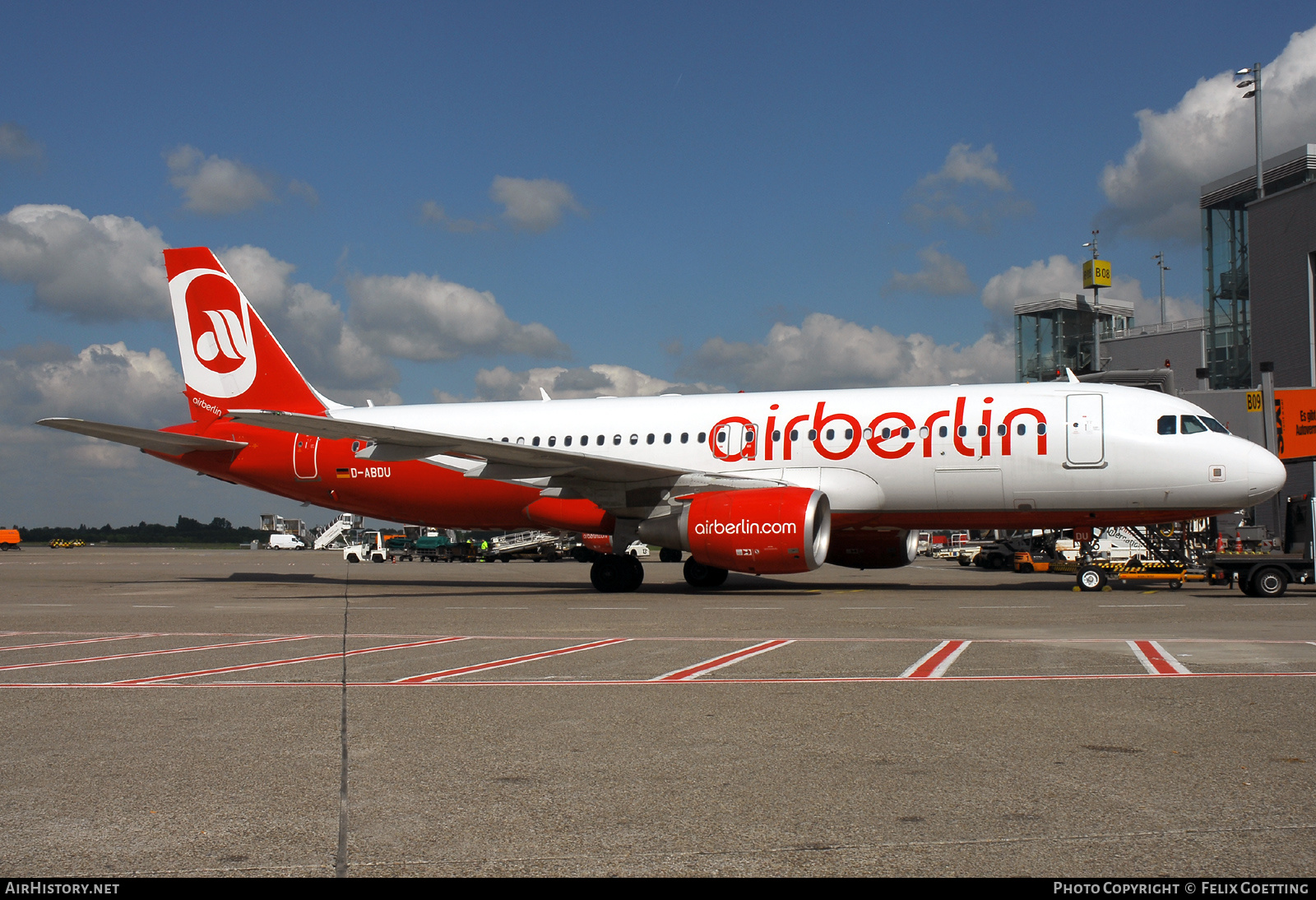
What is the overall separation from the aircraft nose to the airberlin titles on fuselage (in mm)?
3424

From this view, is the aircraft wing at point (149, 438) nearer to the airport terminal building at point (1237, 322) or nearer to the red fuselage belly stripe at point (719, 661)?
the red fuselage belly stripe at point (719, 661)

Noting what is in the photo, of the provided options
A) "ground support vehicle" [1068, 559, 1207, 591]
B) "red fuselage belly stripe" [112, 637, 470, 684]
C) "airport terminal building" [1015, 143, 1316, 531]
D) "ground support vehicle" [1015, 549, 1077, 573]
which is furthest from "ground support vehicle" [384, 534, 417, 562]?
"red fuselage belly stripe" [112, 637, 470, 684]

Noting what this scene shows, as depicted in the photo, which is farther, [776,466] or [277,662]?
[776,466]

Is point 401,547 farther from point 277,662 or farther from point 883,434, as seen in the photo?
point 277,662

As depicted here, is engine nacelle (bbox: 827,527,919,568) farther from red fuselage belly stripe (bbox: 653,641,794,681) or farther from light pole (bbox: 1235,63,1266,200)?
light pole (bbox: 1235,63,1266,200)

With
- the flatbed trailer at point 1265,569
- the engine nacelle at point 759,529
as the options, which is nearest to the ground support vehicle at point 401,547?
the engine nacelle at point 759,529

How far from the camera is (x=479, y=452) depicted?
706 inches

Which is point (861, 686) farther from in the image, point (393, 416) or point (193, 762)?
point (393, 416)

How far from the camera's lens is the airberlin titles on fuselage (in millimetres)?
17906

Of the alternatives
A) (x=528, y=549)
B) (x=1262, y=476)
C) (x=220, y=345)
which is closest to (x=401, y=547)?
(x=528, y=549)

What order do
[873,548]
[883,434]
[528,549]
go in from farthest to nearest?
[528,549] → [873,548] → [883,434]

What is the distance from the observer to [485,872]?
3473 mm

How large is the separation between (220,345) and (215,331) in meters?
0.36

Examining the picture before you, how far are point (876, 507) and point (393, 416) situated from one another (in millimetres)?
11749
